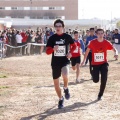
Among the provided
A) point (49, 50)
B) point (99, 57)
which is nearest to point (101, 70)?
point (99, 57)

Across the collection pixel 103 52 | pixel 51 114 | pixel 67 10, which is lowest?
pixel 51 114

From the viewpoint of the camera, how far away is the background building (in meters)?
97.3

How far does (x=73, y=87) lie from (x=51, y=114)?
339 cm

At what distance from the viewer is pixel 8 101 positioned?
337 inches

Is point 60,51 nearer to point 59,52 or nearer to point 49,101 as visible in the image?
point 59,52

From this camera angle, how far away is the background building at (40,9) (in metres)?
97.3

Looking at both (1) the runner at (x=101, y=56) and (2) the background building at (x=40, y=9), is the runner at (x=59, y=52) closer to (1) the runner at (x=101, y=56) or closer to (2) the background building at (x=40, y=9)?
(1) the runner at (x=101, y=56)

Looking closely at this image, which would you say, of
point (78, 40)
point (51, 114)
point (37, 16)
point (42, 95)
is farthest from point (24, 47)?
point (37, 16)

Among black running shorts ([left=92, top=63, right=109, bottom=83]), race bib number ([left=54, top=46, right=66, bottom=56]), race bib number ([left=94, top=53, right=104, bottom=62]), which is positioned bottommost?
black running shorts ([left=92, top=63, right=109, bottom=83])

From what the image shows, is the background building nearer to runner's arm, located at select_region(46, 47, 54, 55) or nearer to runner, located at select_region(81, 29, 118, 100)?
runner, located at select_region(81, 29, 118, 100)

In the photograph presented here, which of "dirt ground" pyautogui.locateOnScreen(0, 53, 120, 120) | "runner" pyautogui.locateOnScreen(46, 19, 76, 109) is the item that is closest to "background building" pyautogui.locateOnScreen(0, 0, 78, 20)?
"dirt ground" pyautogui.locateOnScreen(0, 53, 120, 120)

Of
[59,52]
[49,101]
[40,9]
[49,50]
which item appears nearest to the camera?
[49,50]

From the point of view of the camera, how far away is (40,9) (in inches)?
3831

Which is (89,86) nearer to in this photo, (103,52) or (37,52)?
(103,52)
